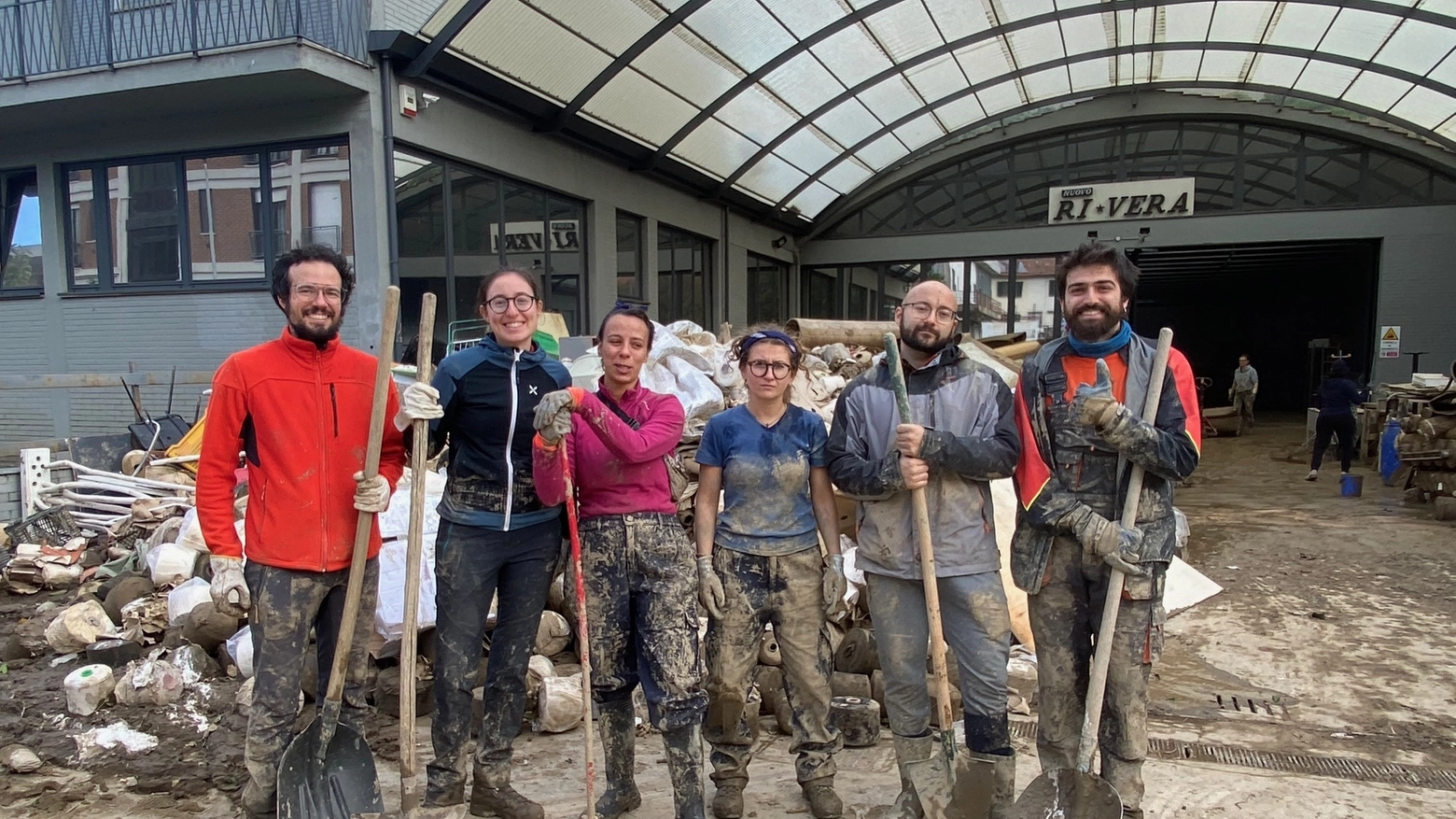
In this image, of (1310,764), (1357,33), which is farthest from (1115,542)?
(1357,33)

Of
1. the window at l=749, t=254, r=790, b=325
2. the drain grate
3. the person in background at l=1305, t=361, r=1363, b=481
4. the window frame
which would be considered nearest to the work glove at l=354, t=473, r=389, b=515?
the drain grate

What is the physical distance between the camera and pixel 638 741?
12.6 feet

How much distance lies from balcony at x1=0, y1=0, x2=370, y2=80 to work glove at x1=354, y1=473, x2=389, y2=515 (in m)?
6.54

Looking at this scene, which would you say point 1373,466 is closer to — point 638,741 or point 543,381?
point 638,741

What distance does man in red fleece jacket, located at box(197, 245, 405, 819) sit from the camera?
2.75 meters

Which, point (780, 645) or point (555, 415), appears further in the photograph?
point (780, 645)

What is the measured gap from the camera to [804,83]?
13000 mm

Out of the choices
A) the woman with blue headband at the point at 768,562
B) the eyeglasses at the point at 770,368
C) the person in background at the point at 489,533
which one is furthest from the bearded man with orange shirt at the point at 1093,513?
the person in background at the point at 489,533

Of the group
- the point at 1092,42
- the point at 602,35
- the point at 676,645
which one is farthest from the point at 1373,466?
the point at 676,645

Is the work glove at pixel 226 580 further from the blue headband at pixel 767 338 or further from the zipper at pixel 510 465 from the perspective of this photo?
the blue headband at pixel 767 338

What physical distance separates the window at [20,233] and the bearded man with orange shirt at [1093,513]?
12343mm

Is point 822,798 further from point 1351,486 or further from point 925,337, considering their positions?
point 1351,486

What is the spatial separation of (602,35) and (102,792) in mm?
8886

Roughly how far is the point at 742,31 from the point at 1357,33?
9.31 m
